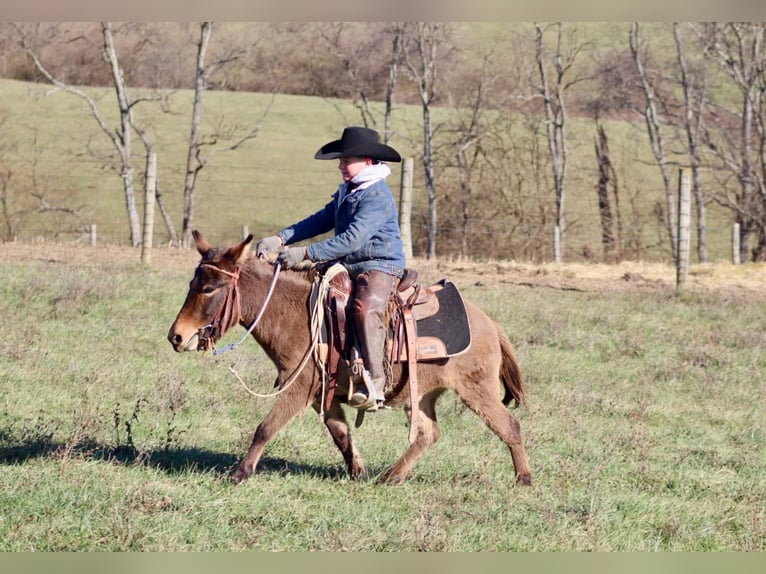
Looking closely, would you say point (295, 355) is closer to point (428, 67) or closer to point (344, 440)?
point (344, 440)

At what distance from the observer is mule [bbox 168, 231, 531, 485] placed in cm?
655

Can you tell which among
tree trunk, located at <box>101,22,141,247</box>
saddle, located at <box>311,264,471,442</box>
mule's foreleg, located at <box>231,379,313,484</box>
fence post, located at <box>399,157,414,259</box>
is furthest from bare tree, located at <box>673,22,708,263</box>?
mule's foreleg, located at <box>231,379,313,484</box>

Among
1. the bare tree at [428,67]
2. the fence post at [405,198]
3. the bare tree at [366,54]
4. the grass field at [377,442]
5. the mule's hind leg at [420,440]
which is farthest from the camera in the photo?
the bare tree at [366,54]

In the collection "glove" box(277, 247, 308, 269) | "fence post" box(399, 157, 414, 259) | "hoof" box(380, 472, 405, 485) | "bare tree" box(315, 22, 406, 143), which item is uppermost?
"bare tree" box(315, 22, 406, 143)

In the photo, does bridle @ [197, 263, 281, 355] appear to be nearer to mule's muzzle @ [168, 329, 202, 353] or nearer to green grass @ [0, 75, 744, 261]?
mule's muzzle @ [168, 329, 202, 353]

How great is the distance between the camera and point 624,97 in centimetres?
3625

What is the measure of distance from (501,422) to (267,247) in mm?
2074

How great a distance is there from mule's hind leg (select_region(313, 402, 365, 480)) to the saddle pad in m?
0.86

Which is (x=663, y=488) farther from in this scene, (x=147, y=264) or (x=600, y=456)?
(x=147, y=264)

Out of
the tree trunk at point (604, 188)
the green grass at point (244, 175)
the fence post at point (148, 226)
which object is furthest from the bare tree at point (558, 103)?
the fence post at point (148, 226)

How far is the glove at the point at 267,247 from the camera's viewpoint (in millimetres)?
6594

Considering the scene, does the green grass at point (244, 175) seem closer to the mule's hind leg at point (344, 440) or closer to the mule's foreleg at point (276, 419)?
the mule's hind leg at point (344, 440)

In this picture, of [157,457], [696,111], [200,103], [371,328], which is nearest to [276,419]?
[371,328]

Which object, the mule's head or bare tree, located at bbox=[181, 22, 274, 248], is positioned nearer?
the mule's head
